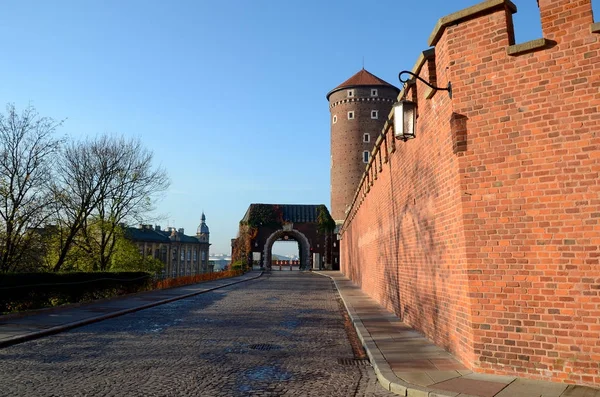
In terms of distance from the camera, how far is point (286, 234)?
67.0 metres

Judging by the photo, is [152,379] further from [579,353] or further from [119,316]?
[119,316]

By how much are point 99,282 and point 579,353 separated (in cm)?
1686

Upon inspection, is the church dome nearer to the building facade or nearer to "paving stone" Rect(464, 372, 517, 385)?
the building facade

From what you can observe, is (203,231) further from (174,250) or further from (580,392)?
(580,392)

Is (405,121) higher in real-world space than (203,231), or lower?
lower

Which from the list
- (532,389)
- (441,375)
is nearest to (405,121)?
(441,375)

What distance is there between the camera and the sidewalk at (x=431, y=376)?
16.7ft


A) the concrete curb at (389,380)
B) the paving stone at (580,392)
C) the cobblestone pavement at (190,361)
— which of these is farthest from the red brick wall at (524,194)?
the cobblestone pavement at (190,361)

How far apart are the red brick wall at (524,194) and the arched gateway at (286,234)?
190 ft

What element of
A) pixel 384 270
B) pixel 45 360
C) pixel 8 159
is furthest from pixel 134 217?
pixel 45 360

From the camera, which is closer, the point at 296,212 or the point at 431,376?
the point at 431,376

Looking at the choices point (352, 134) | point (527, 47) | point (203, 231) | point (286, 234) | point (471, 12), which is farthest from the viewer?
point (203, 231)

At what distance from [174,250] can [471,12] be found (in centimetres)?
8628

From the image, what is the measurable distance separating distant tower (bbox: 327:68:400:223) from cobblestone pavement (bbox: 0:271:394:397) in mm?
46774
